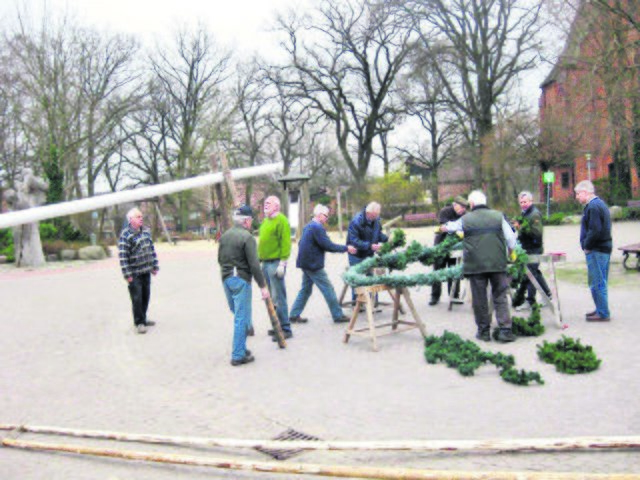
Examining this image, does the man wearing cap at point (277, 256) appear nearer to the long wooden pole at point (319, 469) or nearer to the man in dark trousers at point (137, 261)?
the man in dark trousers at point (137, 261)

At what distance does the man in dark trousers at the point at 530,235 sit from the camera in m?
8.77

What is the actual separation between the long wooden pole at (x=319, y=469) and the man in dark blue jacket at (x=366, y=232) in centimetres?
539

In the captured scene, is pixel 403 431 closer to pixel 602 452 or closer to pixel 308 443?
pixel 308 443

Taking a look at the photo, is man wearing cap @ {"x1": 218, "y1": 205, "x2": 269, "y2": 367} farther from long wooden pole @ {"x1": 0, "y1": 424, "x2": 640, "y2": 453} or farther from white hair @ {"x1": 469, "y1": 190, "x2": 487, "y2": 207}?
white hair @ {"x1": 469, "y1": 190, "x2": 487, "y2": 207}

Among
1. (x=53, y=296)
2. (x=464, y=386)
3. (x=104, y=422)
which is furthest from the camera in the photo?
(x=53, y=296)

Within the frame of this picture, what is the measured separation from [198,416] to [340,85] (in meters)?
42.1

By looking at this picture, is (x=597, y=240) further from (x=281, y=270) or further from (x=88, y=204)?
(x=88, y=204)

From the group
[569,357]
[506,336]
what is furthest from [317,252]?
[569,357]

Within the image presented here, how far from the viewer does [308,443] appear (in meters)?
4.23

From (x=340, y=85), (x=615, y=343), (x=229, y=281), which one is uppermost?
(x=340, y=85)

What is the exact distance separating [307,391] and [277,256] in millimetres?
2864

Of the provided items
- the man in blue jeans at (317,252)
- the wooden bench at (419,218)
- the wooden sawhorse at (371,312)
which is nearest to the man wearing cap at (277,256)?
the man in blue jeans at (317,252)

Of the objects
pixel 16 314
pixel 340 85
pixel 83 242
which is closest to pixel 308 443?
pixel 16 314

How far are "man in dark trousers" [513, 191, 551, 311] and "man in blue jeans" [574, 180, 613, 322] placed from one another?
31.2 inches
